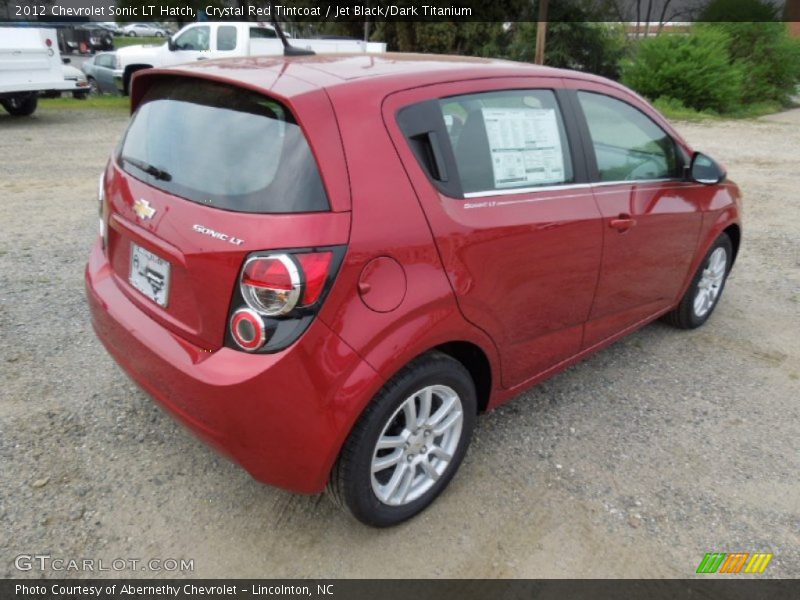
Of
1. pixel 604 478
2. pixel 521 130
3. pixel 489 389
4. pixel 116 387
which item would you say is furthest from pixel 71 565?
pixel 521 130

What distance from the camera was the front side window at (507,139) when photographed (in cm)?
250

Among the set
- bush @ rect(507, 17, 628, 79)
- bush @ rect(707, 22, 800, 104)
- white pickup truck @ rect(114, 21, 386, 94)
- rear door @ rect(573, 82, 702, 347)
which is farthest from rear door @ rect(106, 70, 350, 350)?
bush @ rect(507, 17, 628, 79)

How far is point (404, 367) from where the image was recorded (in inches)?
90.0

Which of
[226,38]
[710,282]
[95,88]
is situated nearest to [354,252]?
[710,282]

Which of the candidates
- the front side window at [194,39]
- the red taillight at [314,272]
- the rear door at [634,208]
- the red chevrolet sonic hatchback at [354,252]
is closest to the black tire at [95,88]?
the front side window at [194,39]

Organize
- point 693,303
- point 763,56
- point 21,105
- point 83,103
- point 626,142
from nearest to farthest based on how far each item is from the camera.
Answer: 1. point 626,142
2. point 693,303
3. point 21,105
4. point 83,103
5. point 763,56

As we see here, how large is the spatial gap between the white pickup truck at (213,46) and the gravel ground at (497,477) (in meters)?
12.0

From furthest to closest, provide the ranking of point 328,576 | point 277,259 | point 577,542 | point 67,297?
point 67,297 < point 577,542 < point 328,576 < point 277,259

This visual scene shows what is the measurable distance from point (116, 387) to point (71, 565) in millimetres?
1189

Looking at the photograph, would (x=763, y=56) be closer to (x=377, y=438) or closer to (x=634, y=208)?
(x=634, y=208)

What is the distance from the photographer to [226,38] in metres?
15.0

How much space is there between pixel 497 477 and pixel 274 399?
1.22 metres

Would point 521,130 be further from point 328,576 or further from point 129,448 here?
point 129,448

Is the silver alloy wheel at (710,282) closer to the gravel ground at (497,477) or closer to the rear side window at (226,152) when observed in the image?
the gravel ground at (497,477)
